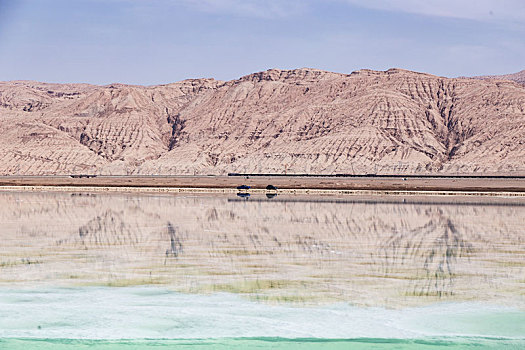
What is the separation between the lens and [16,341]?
12.1 meters

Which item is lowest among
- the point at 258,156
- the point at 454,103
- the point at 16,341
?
the point at 16,341

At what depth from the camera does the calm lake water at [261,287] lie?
1252cm

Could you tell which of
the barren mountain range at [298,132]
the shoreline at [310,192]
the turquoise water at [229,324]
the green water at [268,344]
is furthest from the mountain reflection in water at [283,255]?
the barren mountain range at [298,132]

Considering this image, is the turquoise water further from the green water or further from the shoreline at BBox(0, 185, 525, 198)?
the shoreline at BBox(0, 185, 525, 198)

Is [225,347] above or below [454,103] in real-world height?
below

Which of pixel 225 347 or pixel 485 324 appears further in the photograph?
pixel 485 324

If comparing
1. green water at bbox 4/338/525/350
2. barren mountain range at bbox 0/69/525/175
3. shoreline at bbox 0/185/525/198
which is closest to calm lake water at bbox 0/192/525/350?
green water at bbox 4/338/525/350

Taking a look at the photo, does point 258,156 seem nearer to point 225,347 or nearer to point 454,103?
point 454,103

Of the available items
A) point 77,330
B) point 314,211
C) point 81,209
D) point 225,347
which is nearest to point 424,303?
point 225,347

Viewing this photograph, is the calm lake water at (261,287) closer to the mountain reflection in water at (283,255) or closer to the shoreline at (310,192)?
the mountain reflection in water at (283,255)

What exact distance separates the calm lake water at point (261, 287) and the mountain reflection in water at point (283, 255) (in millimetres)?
63

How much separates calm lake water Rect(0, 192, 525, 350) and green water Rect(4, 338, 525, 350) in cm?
2

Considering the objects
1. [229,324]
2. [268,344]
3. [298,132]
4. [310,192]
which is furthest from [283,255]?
[298,132]

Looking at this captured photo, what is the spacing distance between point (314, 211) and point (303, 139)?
11756 centimetres
